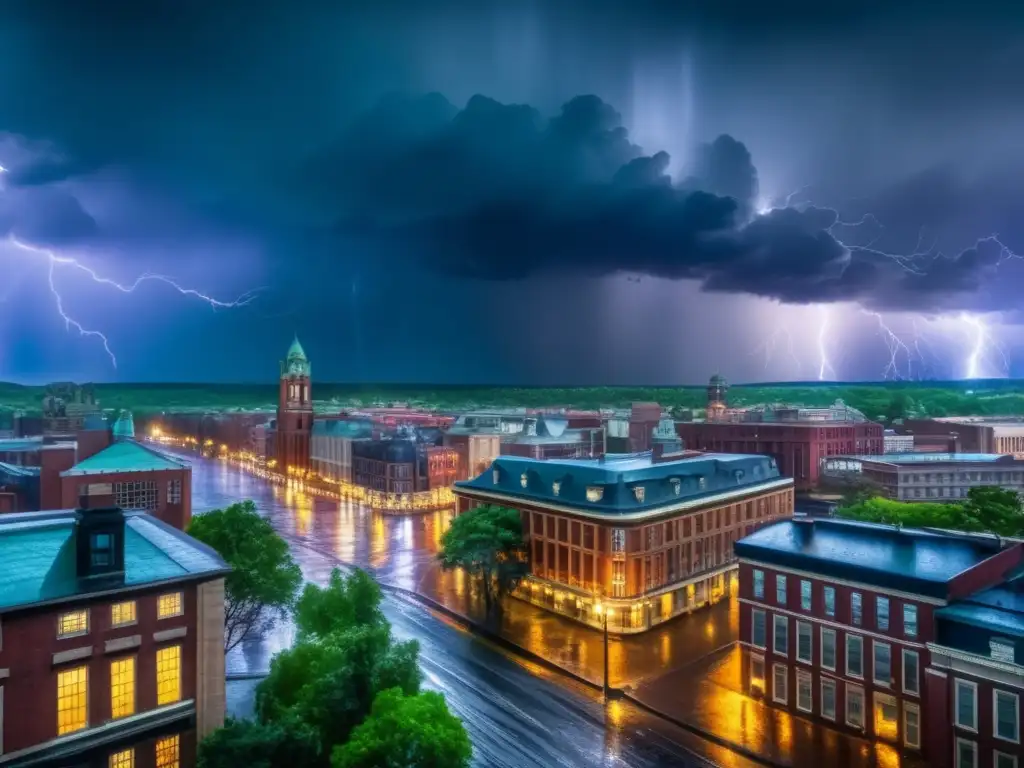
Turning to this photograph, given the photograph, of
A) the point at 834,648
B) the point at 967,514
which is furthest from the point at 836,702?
the point at 967,514

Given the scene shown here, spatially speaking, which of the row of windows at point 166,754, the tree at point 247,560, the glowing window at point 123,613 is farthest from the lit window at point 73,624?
the tree at point 247,560

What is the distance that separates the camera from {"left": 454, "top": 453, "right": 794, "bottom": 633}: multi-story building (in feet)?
203

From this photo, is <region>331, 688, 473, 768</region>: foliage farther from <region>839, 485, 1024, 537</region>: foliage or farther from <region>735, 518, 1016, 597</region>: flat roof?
<region>839, 485, 1024, 537</region>: foliage

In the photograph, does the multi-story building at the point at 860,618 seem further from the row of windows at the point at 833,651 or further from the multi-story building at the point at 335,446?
the multi-story building at the point at 335,446

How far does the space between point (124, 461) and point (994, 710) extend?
73.8 m

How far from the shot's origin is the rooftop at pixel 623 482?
210 feet

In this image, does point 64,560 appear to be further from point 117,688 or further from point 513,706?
point 513,706

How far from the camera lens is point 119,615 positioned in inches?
1198

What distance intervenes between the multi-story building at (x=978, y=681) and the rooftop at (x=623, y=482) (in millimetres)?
28231

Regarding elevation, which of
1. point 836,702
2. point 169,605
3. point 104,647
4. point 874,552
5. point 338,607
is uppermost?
point 169,605

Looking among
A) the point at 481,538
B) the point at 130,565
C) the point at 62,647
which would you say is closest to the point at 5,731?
the point at 62,647

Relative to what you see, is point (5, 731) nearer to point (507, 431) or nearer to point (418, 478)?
point (418, 478)

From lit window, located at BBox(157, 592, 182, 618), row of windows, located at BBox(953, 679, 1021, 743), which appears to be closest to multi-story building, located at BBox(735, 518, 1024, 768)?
row of windows, located at BBox(953, 679, 1021, 743)

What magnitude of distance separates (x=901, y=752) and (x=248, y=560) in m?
42.1
